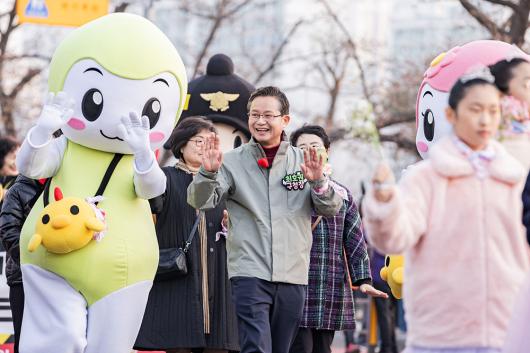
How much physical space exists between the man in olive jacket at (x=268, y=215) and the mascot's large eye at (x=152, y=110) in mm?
503

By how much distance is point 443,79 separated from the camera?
23.6ft

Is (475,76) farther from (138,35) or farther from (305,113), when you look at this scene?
(305,113)

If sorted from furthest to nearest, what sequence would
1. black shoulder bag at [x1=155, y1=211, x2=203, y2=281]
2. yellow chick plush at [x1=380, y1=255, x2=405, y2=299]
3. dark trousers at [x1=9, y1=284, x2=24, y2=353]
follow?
1. black shoulder bag at [x1=155, y1=211, x2=203, y2=281]
2. dark trousers at [x1=9, y1=284, x2=24, y2=353]
3. yellow chick plush at [x1=380, y1=255, x2=405, y2=299]

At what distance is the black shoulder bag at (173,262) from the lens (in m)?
8.00

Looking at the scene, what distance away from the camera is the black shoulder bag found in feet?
26.2

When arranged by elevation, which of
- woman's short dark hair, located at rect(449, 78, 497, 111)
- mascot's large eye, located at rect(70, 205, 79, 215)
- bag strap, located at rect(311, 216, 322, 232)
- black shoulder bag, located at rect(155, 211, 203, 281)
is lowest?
black shoulder bag, located at rect(155, 211, 203, 281)

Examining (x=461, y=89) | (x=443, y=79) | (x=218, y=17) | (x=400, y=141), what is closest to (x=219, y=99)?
(x=443, y=79)

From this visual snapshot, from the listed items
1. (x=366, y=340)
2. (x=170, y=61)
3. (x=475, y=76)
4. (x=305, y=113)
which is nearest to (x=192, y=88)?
(x=170, y=61)

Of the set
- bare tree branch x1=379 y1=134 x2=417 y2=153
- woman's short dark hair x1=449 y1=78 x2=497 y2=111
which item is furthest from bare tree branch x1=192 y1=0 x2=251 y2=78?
woman's short dark hair x1=449 y1=78 x2=497 y2=111

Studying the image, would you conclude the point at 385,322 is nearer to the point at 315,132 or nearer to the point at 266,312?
the point at 315,132

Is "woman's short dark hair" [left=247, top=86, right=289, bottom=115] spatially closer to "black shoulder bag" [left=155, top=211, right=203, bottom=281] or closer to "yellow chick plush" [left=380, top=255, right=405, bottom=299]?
"yellow chick plush" [left=380, top=255, right=405, bottom=299]

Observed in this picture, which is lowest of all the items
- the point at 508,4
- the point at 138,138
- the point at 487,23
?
the point at 138,138

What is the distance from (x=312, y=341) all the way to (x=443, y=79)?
201 centimetres

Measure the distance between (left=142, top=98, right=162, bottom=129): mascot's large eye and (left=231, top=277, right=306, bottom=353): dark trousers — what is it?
111 cm
